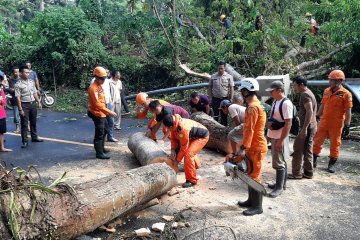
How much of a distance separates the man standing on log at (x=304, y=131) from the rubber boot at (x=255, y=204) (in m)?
1.60

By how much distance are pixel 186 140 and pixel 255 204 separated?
1.53 m

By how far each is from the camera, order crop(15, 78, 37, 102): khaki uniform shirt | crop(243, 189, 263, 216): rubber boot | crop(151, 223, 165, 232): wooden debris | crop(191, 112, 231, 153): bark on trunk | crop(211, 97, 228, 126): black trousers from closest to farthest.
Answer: crop(151, 223, 165, 232): wooden debris, crop(243, 189, 263, 216): rubber boot, crop(191, 112, 231, 153): bark on trunk, crop(15, 78, 37, 102): khaki uniform shirt, crop(211, 97, 228, 126): black trousers

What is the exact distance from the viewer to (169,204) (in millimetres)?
5508

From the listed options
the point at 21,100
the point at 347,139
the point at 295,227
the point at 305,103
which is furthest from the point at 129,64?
the point at 295,227

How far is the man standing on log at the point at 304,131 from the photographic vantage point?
6.03m

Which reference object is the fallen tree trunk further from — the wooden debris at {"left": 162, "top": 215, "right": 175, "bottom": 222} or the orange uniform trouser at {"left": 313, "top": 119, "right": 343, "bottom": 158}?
the wooden debris at {"left": 162, "top": 215, "right": 175, "bottom": 222}

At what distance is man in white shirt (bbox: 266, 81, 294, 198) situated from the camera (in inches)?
→ 214

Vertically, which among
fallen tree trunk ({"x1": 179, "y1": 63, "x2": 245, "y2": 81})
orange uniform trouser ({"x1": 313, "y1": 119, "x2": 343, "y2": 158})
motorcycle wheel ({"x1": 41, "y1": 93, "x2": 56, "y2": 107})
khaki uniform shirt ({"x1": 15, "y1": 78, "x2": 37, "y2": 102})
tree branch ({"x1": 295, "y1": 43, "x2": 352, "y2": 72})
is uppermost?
tree branch ({"x1": 295, "y1": 43, "x2": 352, "y2": 72})

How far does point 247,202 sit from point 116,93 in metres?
5.15

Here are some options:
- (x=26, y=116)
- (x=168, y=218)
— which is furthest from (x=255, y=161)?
(x=26, y=116)

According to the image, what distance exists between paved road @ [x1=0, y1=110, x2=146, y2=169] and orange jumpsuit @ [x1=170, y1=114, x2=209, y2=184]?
2.39m

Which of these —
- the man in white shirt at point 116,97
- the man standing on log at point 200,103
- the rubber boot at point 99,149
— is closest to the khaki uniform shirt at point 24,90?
the man in white shirt at point 116,97

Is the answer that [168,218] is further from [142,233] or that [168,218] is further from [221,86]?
[221,86]

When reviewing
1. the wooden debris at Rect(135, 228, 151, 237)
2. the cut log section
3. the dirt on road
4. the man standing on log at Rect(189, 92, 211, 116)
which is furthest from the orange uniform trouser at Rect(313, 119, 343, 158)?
the wooden debris at Rect(135, 228, 151, 237)
